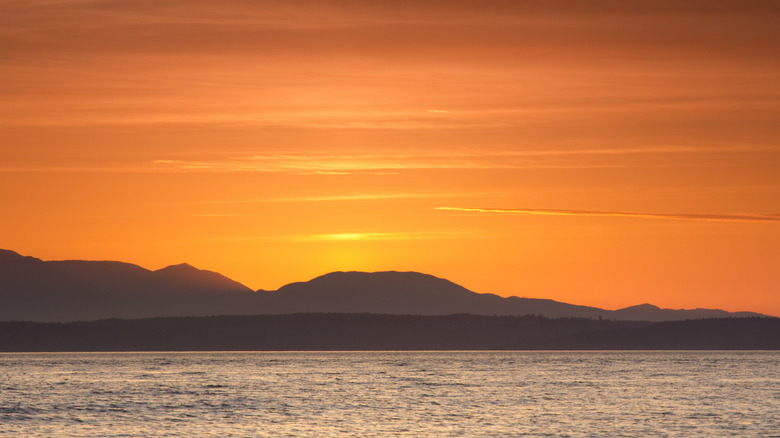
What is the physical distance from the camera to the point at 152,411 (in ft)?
402

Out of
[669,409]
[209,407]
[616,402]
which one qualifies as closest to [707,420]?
[669,409]

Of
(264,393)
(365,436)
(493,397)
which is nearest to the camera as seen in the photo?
(365,436)

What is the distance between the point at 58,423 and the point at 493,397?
61057 millimetres

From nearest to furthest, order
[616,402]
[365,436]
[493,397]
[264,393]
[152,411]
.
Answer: [365,436]
[152,411]
[616,402]
[493,397]
[264,393]

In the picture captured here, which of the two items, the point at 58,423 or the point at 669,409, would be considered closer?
the point at 58,423

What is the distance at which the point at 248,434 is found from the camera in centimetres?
9644

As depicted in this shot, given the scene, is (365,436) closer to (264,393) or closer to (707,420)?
(707,420)

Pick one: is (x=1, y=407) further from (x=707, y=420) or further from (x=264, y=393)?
(x=707, y=420)

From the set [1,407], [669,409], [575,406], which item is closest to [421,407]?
[575,406]

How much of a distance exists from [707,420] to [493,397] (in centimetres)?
4245

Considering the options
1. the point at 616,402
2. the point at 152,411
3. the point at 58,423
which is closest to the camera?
the point at 58,423

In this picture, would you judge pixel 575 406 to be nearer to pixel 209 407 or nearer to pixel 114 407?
pixel 209 407

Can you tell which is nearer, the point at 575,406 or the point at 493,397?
the point at 575,406

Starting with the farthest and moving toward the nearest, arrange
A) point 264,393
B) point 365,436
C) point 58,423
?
point 264,393 → point 58,423 → point 365,436
